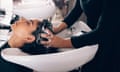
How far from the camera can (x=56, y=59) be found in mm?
621

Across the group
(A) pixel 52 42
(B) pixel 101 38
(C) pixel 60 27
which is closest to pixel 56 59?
(A) pixel 52 42

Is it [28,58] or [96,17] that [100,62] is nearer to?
[96,17]

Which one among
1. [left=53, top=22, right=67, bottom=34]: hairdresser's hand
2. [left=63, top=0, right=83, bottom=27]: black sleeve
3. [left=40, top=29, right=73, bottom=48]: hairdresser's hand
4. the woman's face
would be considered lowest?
[left=53, top=22, right=67, bottom=34]: hairdresser's hand

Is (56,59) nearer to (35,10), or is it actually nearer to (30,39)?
(30,39)

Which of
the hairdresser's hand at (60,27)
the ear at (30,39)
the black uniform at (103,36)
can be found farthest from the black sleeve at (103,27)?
the hairdresser's hand at (60,27)

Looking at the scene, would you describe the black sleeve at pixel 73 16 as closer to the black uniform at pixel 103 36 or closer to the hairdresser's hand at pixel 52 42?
the black uniform at pixel 103 36

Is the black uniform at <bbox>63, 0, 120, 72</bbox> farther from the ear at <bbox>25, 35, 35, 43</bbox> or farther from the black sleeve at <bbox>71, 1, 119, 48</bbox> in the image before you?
the ear at <bbox>25, 35, 35, 43</bbox>

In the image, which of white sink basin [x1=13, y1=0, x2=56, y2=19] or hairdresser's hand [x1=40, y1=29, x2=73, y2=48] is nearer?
hairdresser's hand [x1=40, y1=29, x2=73, y2=48]

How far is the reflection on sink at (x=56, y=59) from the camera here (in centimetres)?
62

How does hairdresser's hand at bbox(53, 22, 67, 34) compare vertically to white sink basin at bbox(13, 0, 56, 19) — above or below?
below

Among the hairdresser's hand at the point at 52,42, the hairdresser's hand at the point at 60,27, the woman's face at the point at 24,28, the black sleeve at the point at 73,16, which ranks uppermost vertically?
the woman's face at the point at 24,28

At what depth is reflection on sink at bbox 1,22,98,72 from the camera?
617 millimetres

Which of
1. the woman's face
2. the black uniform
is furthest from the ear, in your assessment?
the black uniform

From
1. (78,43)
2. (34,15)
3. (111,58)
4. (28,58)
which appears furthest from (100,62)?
(34,15)
